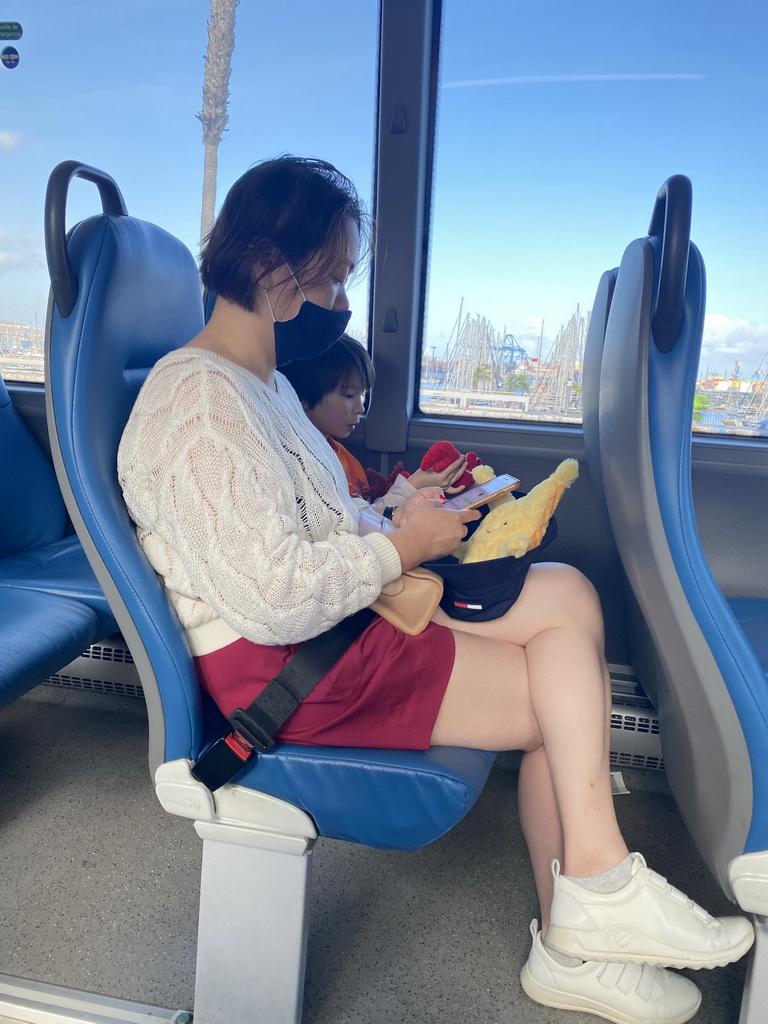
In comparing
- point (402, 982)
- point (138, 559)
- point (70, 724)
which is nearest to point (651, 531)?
point (138, 559)

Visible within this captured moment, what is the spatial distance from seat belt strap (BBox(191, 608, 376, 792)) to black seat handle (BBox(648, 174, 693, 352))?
637 mm

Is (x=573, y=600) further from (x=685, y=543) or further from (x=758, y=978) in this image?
(x=758, y=978)

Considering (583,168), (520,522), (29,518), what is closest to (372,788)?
(520,522)

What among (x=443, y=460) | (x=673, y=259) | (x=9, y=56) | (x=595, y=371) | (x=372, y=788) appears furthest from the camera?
(x=9, y=56)

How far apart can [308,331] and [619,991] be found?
1208 millimetres

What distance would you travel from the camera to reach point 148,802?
1860mm

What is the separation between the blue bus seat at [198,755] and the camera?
1.05m

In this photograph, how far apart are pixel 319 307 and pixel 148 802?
1.25 meters

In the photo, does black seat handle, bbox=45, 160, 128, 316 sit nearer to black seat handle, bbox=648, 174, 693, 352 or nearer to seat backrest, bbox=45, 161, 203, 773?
seat backrest, bbox=45, 161, 203, 773

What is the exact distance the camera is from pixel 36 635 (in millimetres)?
1555

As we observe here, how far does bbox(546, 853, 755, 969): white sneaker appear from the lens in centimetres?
107

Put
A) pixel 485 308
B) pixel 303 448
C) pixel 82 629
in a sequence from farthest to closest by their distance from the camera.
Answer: pixel 485 308 < pixel 82 629 < pixel 303 448

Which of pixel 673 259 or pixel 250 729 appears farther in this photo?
pixel 250 729

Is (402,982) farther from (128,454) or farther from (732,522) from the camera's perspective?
(732,522)
